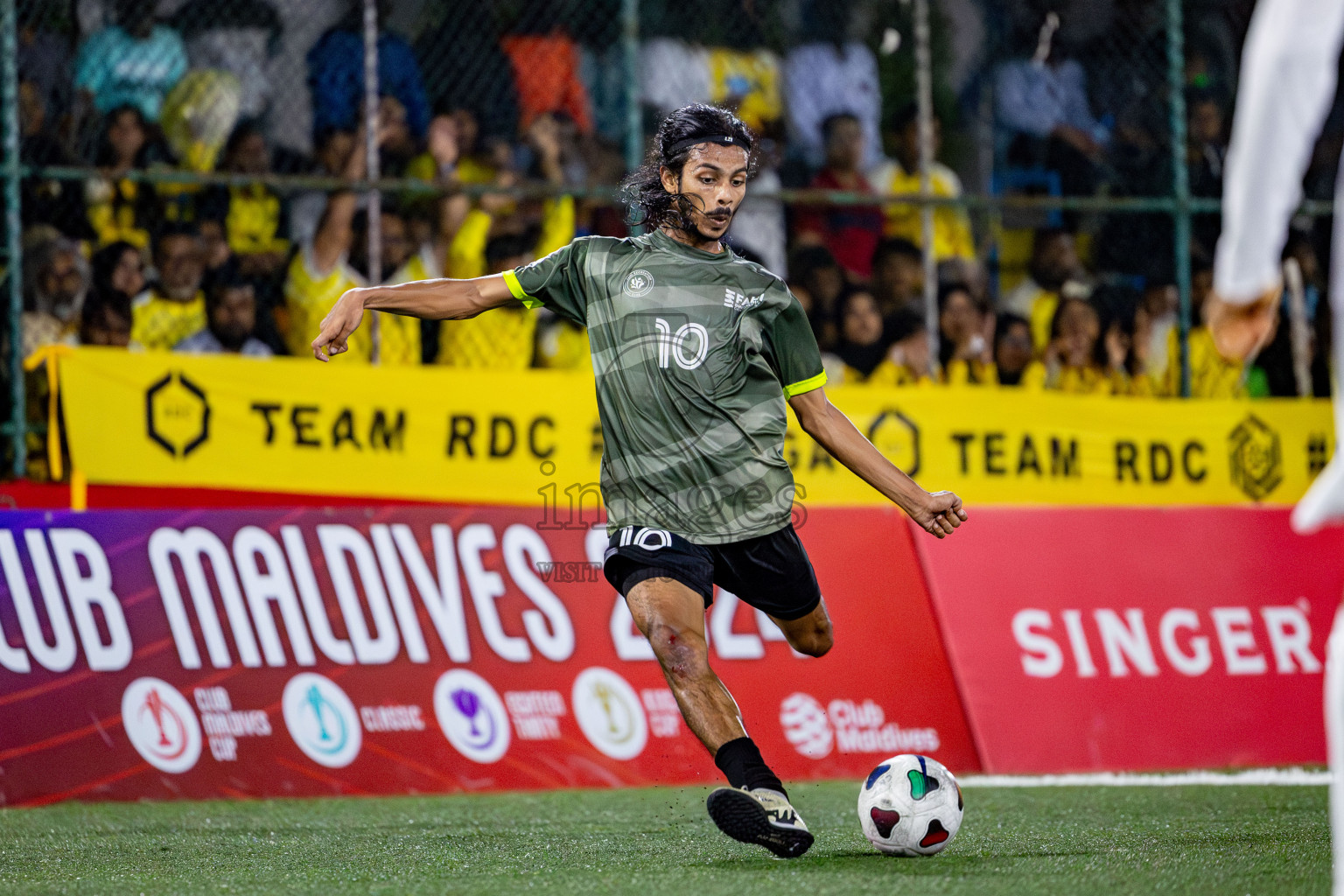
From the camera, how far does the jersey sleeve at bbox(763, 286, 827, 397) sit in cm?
522

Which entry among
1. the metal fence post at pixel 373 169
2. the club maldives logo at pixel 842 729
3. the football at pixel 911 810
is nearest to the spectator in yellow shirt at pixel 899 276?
the metal fence post at pixel 373 169

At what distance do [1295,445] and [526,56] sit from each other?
506 centimetres

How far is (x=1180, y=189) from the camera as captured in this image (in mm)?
10617

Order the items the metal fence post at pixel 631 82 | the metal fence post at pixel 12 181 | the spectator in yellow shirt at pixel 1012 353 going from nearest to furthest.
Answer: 1. the metal fence post at pixel 12 181
2. the metal fence post at pixel 631 82
3. the spectator in yellow shirt at pixel 1012 353

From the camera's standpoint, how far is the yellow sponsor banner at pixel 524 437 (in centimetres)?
852

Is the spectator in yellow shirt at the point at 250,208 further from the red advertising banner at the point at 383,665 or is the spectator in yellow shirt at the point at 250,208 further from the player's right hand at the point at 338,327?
the player's right hand at the point at 338,327

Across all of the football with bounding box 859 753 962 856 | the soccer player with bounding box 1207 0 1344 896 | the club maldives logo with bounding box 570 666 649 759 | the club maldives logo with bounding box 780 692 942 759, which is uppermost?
the soccer player with bounding box 1207 0 1344 896

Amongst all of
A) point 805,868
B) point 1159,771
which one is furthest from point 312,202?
point 805,868

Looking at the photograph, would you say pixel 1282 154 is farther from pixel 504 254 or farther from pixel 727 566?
pixel 504 254

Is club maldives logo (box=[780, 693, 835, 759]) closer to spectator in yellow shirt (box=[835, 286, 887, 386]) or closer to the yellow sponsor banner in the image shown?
the yellow sponsor banner

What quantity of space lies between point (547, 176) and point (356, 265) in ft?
4.45

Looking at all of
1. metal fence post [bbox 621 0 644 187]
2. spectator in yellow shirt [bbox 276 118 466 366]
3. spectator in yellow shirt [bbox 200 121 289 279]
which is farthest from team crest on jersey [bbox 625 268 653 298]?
spectator in yellow shirt [bbox 200 121 289 279]

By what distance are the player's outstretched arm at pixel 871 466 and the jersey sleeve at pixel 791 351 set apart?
0.04 m

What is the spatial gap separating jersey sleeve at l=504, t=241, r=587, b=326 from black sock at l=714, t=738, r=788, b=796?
1394 mm
